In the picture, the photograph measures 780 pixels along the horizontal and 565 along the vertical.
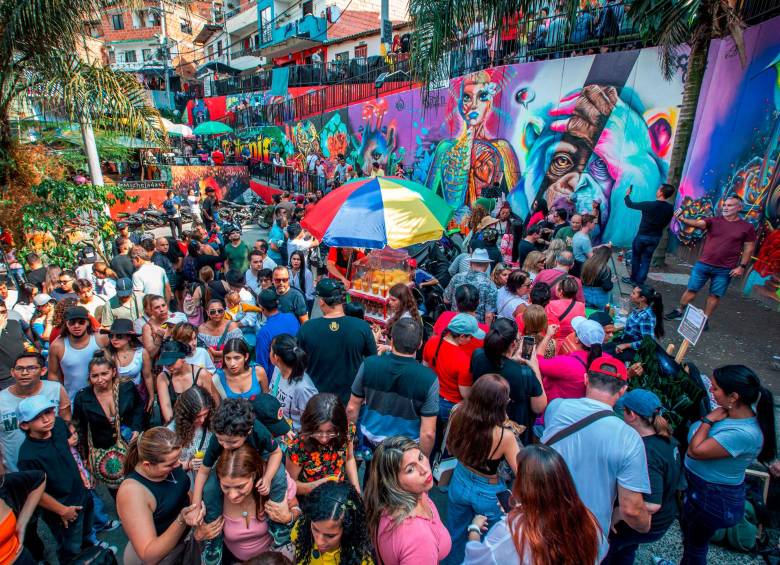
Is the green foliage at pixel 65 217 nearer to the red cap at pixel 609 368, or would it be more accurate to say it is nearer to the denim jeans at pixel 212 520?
the denim jeans at pixel 212 520

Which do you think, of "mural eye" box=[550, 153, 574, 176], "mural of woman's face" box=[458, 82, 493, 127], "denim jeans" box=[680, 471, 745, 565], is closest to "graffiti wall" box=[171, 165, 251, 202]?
"mural of woman's face" box=[458, 82, 493, 127]

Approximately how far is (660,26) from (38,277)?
1084 centimetres

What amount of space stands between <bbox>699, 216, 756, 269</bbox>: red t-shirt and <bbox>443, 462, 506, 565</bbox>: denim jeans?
5235 mm

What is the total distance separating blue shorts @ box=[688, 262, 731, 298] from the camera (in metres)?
5.94

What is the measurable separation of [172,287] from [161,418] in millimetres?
3856

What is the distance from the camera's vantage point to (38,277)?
6207 mm

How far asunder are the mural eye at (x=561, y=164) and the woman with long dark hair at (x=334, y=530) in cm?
1021

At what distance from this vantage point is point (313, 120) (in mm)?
20875

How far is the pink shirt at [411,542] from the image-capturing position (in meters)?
1.91

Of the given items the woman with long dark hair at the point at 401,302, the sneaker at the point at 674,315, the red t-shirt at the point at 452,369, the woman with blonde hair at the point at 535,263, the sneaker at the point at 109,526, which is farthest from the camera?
the sneaker at the point at 674,315

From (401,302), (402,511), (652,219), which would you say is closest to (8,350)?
(401,302)

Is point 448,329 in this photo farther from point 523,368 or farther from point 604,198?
point 604,198

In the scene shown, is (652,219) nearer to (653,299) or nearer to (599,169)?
(653,299)

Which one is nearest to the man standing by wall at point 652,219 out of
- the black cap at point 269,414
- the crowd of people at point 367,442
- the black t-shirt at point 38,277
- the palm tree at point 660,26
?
the palm tree at point 660,26
